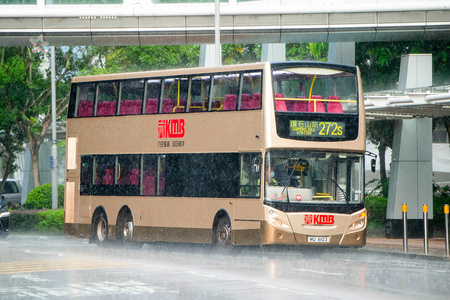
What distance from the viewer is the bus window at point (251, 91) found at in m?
18.4

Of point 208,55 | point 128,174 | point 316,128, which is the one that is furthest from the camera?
point 208,55

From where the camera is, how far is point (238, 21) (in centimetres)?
2561

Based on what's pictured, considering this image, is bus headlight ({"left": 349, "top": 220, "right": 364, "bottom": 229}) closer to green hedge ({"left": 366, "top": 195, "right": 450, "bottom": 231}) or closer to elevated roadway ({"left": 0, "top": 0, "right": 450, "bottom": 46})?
elevated roadway ({"left": 0, "top": 0, "right": 450, "bottom": 46})

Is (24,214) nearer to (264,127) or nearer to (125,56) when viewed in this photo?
(125,56)

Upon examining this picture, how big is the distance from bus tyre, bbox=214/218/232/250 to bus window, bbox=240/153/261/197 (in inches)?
35.7

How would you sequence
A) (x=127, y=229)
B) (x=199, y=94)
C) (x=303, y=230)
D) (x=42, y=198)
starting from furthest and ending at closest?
(x=42, y=198), (x=127, y=229), (x=199, y=94), (x=303, y=230)

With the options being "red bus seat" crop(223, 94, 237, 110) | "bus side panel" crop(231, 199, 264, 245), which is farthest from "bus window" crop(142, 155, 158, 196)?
"bus side panel" crop(231, 199, 264, 245)

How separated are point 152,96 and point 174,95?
0.82 m

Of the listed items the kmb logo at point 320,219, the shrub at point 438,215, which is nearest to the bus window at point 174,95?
the kmb logo at point 320,219

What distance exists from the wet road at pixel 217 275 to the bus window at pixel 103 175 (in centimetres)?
208

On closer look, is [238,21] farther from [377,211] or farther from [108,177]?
[377,211]

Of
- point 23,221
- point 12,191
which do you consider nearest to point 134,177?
point 23,221

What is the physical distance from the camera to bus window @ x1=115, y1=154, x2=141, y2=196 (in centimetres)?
2194

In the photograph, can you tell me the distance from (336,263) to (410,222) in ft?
26.5
